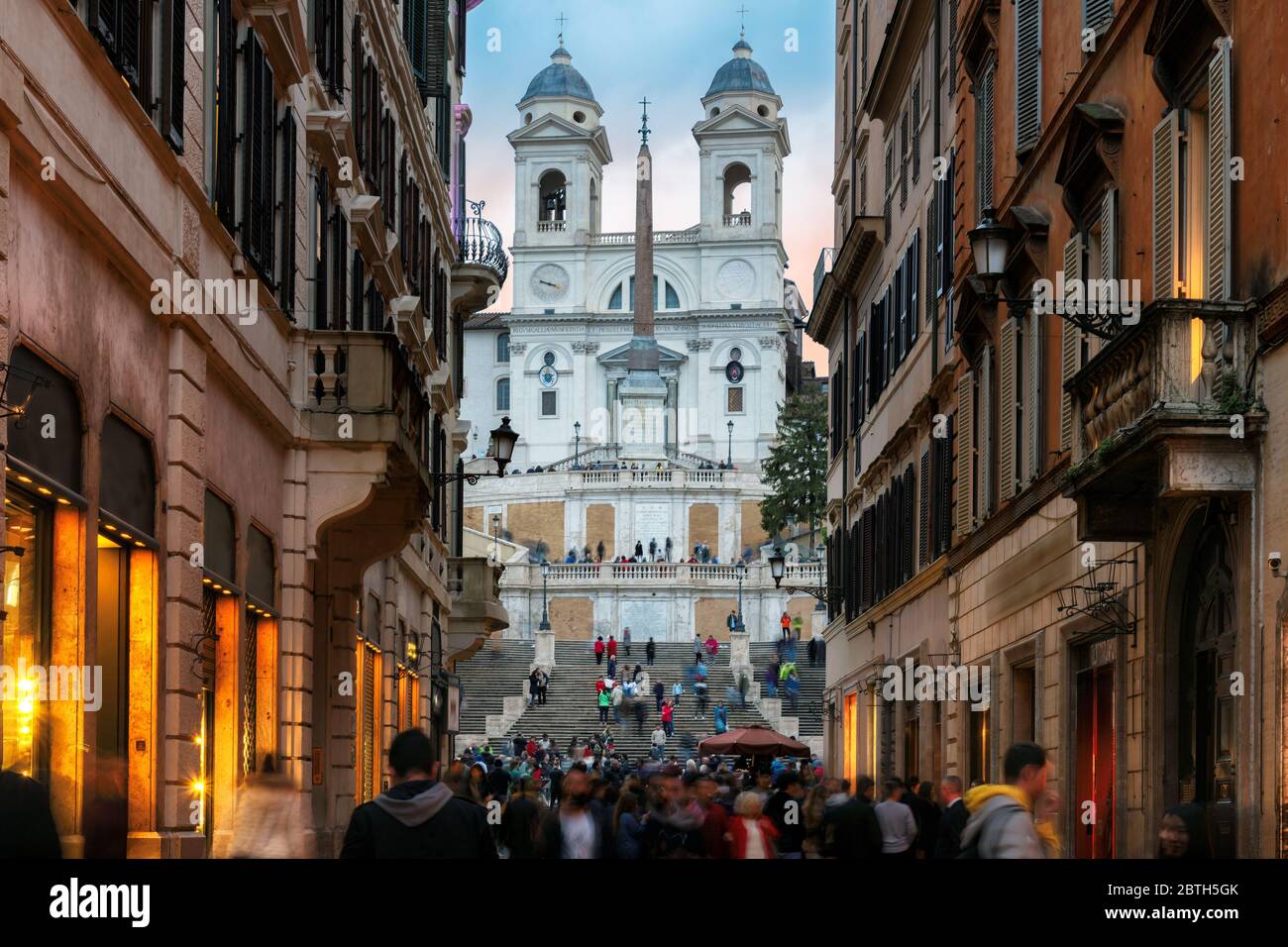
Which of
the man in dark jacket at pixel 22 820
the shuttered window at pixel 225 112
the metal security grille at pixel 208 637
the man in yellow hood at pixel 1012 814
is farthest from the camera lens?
the shuttered window at pixel 225 112

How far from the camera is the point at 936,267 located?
95.5ft

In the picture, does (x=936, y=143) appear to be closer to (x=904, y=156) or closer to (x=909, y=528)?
(x=904, y=156)

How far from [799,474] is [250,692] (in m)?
86.3

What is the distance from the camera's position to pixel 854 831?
16.0m

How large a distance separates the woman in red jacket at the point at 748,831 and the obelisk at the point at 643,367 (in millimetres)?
104131

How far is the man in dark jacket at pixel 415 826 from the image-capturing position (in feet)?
28.2

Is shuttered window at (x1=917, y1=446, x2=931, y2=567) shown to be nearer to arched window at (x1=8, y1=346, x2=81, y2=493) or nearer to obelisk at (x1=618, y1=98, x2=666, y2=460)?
arched window at (x1=8, y1=346, x2=81, y2=493)

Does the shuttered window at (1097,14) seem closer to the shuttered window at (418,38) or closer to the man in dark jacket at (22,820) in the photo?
the man in dark jacket at (22,820)

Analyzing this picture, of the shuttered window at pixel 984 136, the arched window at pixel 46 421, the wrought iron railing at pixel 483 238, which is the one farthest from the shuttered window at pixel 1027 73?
the wrought iron railing at pixel 483 238

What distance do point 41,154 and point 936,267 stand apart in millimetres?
18802

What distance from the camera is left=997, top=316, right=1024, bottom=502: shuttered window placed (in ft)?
75.5

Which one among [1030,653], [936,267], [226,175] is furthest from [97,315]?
[936,267]

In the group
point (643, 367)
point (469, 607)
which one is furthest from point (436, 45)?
point (643, 367)

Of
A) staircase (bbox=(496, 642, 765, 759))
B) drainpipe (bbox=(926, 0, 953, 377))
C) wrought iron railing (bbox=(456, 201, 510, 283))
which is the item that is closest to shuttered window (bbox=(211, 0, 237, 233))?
drainpipe (bbox=(926, 0, 953, 377))
